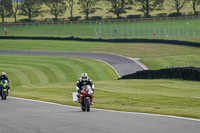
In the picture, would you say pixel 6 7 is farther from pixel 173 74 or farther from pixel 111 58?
pixel 173 74

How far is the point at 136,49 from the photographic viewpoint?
71.5 metres

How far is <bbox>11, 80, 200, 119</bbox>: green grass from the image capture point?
19.9m

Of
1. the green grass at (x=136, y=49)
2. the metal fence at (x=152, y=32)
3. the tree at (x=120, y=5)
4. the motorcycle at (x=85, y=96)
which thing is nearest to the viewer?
the motorcycle at (x=85, y=96)

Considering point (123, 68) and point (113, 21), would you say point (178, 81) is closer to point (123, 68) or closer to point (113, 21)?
point (123, 68)

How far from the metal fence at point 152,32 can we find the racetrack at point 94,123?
66833 mm

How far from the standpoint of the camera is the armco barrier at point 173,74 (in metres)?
35.6

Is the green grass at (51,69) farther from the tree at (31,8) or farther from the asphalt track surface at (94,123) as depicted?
the tree at (31,8)

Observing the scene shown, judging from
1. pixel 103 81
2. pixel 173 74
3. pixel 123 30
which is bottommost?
pixel 123 30

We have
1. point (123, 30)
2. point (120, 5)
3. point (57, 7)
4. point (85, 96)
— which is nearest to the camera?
point (85, 96)

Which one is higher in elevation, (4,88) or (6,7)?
(6,7)

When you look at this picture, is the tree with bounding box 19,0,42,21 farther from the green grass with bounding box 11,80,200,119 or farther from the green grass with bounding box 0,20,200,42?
the green grass with bounding box 11,80,200,119

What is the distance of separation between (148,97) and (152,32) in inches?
2618

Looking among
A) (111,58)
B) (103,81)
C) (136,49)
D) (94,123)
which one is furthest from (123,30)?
(94,123)

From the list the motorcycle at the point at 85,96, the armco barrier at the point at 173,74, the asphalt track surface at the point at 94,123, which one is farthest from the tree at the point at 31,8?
the asphalt track surface at the point at 94,123
